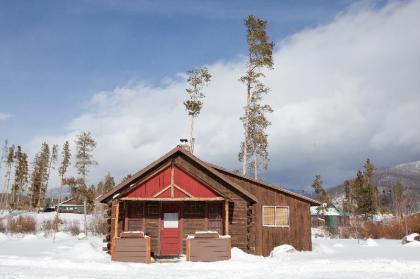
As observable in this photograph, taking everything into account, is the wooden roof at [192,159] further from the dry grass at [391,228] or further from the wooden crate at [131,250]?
the dry grass at [391,228]

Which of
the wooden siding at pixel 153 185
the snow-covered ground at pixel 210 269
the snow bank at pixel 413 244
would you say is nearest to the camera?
the snow-covered ground at pixel 210 269

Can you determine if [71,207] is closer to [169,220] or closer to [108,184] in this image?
[108,184]

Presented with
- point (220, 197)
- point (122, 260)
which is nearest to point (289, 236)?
point (220, 197)

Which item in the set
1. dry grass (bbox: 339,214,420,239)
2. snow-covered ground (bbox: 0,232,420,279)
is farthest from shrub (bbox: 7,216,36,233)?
dry grass (bbox: 339,214,420,239)

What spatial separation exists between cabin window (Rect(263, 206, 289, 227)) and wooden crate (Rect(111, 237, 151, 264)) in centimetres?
736

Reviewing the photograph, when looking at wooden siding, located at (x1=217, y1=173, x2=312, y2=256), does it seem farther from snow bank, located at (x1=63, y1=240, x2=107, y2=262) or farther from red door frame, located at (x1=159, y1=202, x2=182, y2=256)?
snow bank, located at (x1=63, y1=240, x2=107, y2=262)

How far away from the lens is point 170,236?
21375 millimetres

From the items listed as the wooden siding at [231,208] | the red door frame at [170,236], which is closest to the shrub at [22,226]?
the wooden siding at [231,208]

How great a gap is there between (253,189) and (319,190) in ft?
183

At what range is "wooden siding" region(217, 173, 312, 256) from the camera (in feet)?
76.1

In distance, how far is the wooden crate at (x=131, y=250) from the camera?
1878cm

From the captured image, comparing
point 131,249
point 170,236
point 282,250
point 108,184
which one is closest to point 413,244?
point 282,250

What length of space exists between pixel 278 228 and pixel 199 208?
476 cm

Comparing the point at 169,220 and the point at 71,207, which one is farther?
the point at 71,207
